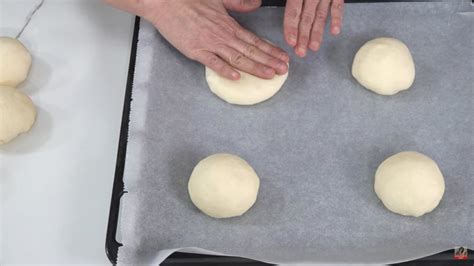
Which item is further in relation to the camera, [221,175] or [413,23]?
[413,23]

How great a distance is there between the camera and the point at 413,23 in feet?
6.09

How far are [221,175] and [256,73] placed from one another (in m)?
0.33

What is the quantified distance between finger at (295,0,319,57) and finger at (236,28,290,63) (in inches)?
1.9

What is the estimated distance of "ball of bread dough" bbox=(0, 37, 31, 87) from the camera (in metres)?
1.79

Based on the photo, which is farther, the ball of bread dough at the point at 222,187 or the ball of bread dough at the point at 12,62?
the ball of bread dough at the point at 12,62

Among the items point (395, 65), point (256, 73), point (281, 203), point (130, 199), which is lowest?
point (130, 199)

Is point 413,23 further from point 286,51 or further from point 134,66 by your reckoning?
point 134,66

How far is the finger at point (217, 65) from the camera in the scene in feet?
Answer: 5.51

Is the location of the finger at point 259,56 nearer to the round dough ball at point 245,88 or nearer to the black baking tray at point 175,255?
the round dough ball at point 245,88

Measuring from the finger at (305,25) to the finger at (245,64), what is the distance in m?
0.12

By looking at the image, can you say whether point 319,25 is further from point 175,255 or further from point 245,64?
point 175,255

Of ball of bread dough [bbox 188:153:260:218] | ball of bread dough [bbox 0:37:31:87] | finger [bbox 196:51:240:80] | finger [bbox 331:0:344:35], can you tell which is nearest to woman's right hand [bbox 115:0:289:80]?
finger [bbox 196:51:240:80]

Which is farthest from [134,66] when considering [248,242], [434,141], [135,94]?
[434,141]

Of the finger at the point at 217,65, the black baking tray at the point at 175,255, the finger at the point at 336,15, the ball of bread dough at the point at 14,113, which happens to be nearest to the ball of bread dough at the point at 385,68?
the finger at the point at 336,15
